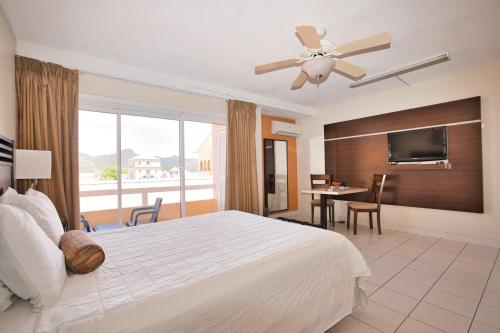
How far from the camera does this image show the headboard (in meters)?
1.77

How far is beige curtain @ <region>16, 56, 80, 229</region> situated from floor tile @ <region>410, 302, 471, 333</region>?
3589mm

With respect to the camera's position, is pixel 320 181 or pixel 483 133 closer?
pixel 483 133

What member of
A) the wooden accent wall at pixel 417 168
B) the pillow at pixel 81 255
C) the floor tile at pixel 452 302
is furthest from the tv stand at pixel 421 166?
the pillow at pixel 81 255

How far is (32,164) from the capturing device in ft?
7.13

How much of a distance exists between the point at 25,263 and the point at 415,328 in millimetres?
2449

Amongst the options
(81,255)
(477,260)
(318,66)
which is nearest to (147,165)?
(81,255)

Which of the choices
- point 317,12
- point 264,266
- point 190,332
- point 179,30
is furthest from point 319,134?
point 190,332

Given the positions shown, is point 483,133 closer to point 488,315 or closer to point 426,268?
point 426,268

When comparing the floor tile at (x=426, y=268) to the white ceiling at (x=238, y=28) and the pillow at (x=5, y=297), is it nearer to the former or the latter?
the white ceiling at (x=238, y=28)

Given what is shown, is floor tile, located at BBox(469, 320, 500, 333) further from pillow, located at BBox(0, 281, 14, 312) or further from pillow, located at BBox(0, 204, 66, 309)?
pillow, located at BBox(0, 281, 14, 312)

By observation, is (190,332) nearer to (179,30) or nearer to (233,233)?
(233,233)

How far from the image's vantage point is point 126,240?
1891mm

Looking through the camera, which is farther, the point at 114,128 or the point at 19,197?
the point at 114,128

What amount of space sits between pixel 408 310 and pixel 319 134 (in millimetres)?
4044
